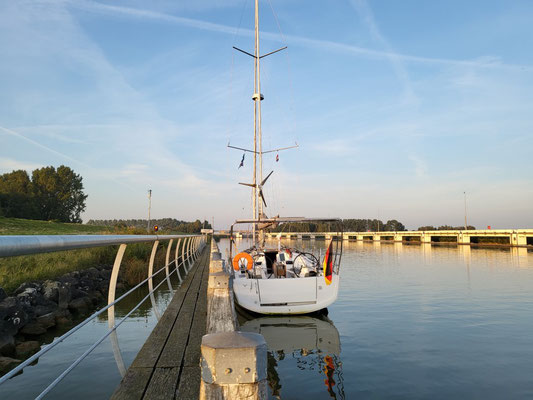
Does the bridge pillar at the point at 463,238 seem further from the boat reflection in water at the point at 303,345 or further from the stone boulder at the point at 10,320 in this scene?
the stone boulder at the point at 10,320

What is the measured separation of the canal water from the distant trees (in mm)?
71680

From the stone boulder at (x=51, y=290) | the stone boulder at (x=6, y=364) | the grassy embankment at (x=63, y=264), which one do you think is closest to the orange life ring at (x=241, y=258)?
the grassy embankment at (x=63, y=264)

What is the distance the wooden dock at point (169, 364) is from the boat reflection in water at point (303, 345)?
3166mm

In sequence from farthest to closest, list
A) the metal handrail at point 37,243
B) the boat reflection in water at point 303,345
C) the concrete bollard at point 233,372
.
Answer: the boat reflection in water at point 303,345
the concrete bollard at point 233,372
the metal handrail at point 37,243

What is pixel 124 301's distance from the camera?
45.6 feet

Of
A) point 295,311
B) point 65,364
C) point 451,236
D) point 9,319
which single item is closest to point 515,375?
point 295,311

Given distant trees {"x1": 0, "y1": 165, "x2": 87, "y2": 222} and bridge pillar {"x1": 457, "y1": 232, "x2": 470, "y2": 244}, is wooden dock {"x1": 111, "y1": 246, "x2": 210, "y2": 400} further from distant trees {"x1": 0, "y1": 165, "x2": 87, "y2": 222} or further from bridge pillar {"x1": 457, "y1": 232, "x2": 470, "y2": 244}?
bridge pillar {"x1": 457, "y1": 232, "x2": 470, "y2": 244}

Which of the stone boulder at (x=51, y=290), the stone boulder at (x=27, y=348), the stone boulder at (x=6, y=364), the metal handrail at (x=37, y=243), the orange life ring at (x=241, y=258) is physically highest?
the metal handrail at (x=37, y=243)

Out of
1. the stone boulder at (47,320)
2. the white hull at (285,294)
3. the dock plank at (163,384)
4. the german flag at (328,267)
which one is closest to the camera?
the dock plank at (163,384)

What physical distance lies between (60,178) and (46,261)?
8081 cm

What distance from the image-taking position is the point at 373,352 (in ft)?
34.3

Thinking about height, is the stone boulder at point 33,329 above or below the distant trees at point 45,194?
below

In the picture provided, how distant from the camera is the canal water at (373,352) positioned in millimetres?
7645

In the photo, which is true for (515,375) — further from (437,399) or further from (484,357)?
(437,399)
